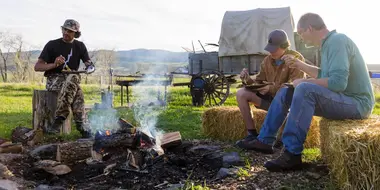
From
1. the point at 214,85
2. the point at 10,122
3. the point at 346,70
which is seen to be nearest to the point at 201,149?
the point at 346,70

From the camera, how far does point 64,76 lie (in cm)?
511

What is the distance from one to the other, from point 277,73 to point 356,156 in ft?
6.16

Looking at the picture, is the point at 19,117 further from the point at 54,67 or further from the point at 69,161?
the point at 69,161

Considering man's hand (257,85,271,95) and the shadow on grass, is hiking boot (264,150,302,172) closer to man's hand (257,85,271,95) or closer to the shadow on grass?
A: man's hand (257,85,271,95)

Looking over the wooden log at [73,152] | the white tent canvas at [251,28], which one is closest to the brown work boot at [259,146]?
the wooden log at [73,152]

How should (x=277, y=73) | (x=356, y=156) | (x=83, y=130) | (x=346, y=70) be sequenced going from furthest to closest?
1. (x=83, y=130)
2. (x=277, y=73)
3. (x=346, y=70)
4. (x=356, y=156)

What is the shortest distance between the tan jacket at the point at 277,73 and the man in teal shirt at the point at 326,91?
83 cm

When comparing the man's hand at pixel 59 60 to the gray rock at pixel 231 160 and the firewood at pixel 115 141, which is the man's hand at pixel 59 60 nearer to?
the firewood at pixel 115 141

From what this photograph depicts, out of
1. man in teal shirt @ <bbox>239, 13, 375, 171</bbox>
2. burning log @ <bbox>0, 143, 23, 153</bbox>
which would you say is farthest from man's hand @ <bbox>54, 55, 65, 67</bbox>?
man in teal shirt @ <bbox>239, 13, 375, 171</bbox>

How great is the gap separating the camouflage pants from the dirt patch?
1378 millimetres

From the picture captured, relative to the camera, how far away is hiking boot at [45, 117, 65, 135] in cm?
505

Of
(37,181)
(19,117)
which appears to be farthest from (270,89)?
(19,117)

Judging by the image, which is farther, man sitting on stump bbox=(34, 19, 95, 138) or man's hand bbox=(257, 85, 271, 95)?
→ man sitting on stump bbox=(34, 19, 95, 138)

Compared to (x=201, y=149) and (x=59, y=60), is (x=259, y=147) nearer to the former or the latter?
(x=201, y=149)
